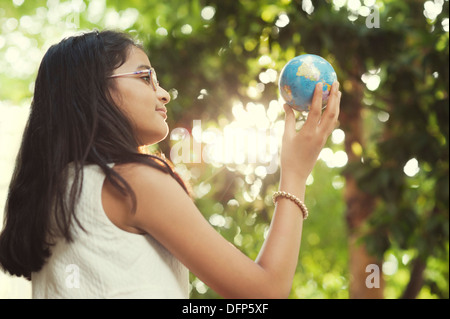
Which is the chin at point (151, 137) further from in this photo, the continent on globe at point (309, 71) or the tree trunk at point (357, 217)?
the tree trunk at point (357, 217)

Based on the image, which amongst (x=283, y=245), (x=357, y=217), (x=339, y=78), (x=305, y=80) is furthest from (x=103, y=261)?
(x=357, y=217)

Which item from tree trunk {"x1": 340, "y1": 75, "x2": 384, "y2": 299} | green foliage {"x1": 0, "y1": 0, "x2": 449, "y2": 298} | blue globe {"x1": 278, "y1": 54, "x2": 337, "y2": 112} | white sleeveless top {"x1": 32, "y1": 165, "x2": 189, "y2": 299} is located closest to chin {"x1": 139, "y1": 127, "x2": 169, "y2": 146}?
white sleeveless top {"x1": 32, "y1": 165, "x2": 189, "y2": 299}

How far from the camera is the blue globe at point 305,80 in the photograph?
2086 mm

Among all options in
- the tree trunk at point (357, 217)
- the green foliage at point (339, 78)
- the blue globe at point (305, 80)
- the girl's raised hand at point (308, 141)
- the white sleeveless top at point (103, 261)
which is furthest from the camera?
the tree trunk at point (357, 217)

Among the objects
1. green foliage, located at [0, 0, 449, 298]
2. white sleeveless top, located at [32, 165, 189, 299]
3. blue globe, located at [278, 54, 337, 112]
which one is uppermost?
green foliage, located at [0, 0, 449, 298]

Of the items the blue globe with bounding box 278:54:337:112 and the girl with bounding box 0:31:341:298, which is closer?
the girl with bounding box 0:31:341:298

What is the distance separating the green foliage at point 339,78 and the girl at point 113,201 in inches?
103

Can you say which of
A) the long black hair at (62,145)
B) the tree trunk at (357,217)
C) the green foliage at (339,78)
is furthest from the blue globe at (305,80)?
the tree trunk at (357,217)

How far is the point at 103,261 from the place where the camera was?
1.45m

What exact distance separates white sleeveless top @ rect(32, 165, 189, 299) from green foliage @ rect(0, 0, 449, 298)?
293 centimetres

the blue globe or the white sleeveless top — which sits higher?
the blue globe

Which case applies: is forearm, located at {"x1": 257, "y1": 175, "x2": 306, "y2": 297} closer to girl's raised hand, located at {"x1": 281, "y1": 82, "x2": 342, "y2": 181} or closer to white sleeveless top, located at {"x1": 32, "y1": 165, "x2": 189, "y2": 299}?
girl's raised hand, located at {"x1": 281, "y1": 82, "x2": 342, "y2": 181}

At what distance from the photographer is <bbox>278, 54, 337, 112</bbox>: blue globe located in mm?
2086

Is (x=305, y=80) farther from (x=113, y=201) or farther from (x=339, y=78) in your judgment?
(x=339, y=78)
